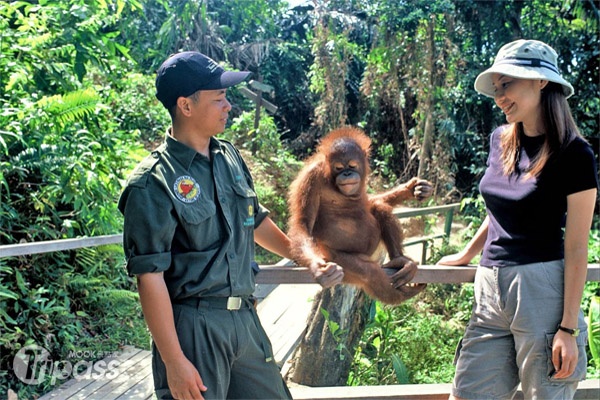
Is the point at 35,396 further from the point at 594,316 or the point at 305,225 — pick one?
the point at 594,316

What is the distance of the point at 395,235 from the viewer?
2.62 m

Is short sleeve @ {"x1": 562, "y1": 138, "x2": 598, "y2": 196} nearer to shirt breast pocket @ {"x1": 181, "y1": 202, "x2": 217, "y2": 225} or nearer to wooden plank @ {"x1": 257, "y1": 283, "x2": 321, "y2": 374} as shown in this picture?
shirt breast pocket @ {"x1": 181, "y1": 202, "x2": 217, "y2": 225}

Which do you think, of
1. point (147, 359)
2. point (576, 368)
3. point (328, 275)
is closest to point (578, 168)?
point (576, 368)

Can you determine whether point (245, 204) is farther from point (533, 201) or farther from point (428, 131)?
point (428, 131)

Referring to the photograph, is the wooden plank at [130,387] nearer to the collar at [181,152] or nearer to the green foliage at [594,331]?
the collar at [181,152]

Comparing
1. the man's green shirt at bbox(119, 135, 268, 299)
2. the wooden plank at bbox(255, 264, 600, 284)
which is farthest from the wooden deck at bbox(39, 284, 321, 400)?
the man's green shirt at bbox(119, 135, 268, 299)

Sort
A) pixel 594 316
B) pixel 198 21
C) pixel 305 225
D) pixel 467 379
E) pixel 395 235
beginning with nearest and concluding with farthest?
pixel 467 379
pixel 305 225
pixel 395 235
pixel 594 316
pixel 198 21

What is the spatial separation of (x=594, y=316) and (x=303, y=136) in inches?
267

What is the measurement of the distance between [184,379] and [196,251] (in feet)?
1.06

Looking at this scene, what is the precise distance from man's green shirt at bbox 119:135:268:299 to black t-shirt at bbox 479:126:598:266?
782 millimetres

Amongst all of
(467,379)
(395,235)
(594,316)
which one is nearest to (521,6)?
(594,316)

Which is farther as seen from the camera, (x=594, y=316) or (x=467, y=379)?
(x=594, y=316)

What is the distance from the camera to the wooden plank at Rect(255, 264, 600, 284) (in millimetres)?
2047

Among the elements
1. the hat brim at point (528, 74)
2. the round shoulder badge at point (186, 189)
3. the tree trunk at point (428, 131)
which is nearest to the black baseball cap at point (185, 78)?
the round shoulder badge at point (186, 189)
